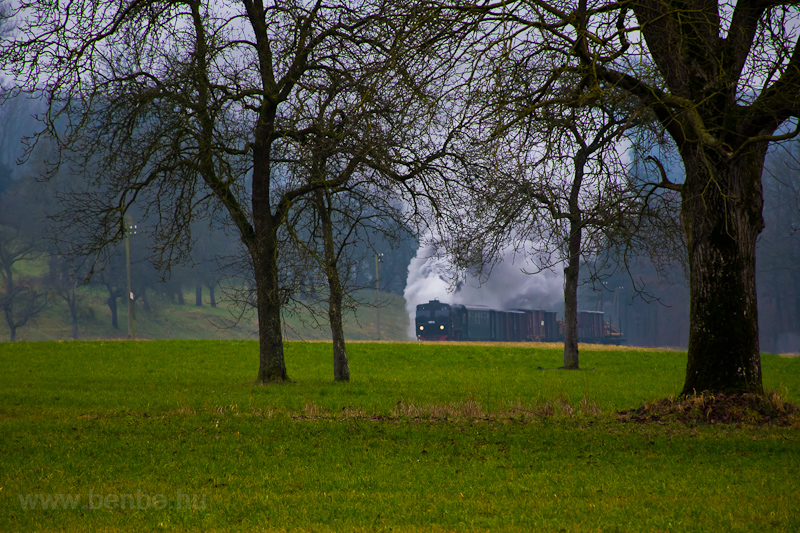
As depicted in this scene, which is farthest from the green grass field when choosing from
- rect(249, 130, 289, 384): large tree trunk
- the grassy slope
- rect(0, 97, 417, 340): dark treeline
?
the grassy slope

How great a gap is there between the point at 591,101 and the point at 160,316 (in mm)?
57947

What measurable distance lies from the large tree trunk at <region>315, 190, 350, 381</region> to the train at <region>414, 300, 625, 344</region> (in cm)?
2373

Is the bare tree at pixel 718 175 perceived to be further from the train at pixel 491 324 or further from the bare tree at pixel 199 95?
the train at pixel 491 324

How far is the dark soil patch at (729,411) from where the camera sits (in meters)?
8.97

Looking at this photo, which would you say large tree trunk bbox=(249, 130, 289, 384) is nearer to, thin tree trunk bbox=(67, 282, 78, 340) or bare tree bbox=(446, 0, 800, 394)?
bare tree bbox=(446, 0, 800, 394)

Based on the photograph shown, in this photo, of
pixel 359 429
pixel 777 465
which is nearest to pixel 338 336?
pixel 359 429

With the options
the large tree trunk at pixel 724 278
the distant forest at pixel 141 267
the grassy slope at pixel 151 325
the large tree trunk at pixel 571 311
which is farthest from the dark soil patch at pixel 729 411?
the grassy slope at pixel 151 325

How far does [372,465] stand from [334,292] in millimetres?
8207

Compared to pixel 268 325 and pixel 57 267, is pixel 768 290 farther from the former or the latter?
pixel 57 267

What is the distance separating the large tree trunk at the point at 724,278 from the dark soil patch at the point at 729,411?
0.66 feet

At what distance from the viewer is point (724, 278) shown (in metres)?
9.61

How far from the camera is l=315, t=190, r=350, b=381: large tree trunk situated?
1441 cm

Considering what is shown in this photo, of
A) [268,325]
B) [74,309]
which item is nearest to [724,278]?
[268,325]

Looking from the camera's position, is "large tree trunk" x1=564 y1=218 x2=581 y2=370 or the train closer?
"large tree trunk" x1=564 y1=218 x2=581 y2=370
